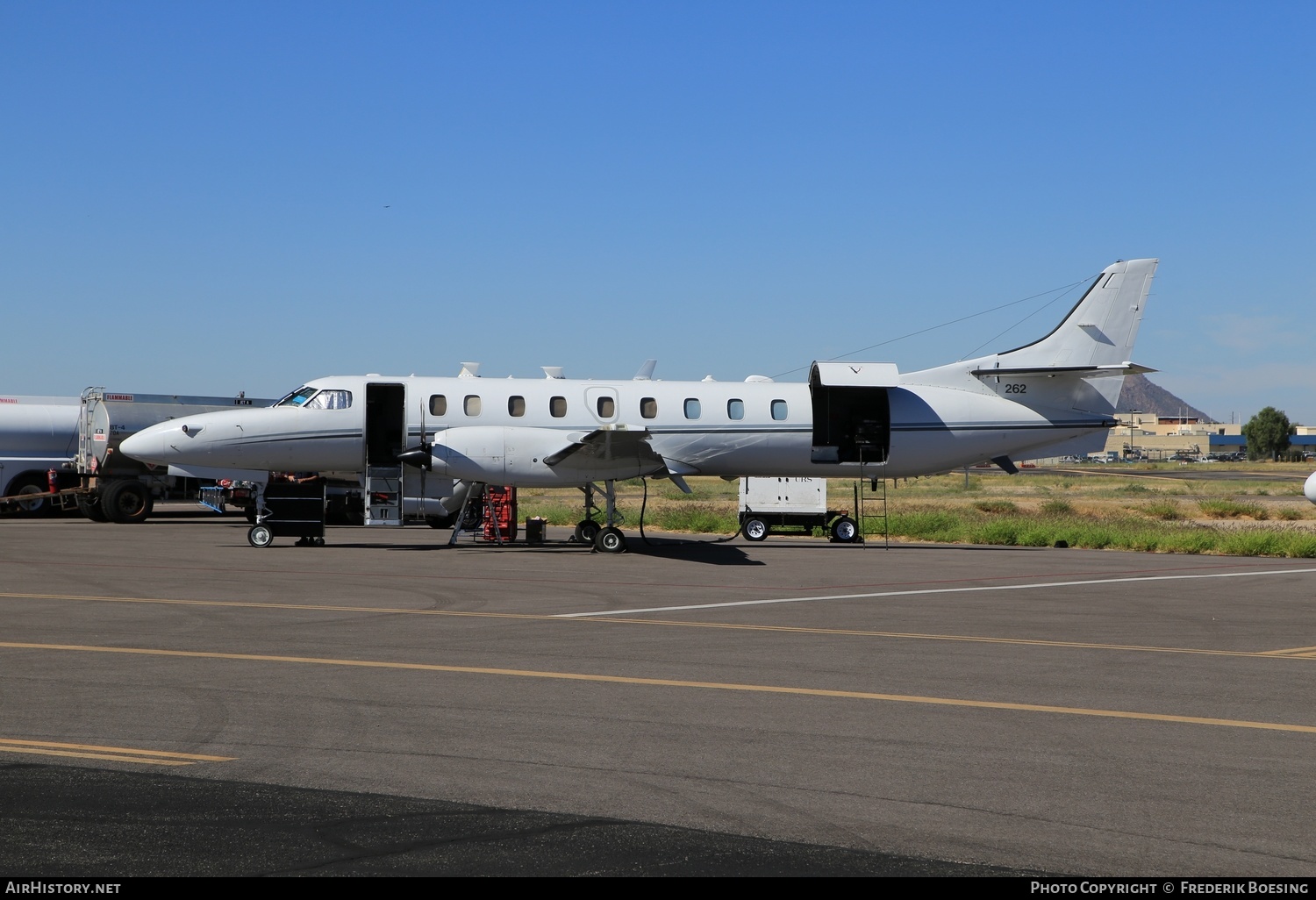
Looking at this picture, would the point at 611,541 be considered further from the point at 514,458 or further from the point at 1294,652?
the point at 1294,652

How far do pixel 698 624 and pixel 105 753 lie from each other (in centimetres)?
795

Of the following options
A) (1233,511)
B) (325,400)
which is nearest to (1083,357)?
(325,400)

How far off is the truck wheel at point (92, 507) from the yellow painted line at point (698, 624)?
66.9ft

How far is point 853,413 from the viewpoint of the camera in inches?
1103

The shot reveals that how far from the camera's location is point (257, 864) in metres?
5.38

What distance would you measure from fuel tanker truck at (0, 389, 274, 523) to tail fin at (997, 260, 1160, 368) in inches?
861

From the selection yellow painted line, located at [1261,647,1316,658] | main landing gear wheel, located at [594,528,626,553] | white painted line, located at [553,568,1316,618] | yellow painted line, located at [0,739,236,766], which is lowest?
yellow painted line, located at [1261,647,1316,658]

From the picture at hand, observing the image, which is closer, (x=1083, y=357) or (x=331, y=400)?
(x=331, y=400)

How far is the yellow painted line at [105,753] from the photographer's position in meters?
7.33

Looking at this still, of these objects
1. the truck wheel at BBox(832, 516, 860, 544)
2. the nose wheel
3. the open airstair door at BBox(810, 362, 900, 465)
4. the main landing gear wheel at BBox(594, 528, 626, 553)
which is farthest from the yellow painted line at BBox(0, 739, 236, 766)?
the truck wheel at BBox(832, 516, 860, 544)

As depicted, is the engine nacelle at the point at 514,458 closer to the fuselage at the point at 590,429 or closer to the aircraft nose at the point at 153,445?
the fuselage at the point at 590,429

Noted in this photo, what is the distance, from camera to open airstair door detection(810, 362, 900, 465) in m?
27.7

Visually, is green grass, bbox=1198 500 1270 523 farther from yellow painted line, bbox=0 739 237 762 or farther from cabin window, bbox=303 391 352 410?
yellow painted line, bbox=0 739 237 762

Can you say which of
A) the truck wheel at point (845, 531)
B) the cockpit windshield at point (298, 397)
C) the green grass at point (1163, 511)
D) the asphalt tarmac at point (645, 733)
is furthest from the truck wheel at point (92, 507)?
the green grass at point (1163, 511)
